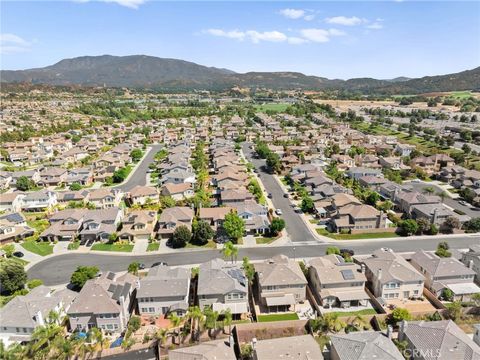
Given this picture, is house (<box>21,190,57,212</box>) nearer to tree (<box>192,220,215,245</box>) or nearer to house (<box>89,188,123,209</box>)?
house (<box>89,188,123,209</box>)

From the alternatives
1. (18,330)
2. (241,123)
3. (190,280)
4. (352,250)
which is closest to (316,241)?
(352,250)

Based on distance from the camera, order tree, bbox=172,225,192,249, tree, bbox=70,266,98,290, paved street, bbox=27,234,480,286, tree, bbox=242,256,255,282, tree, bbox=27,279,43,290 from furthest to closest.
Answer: tree, bbox=172,225,192,249, paved street, bbox=27,234,480,286, tree, bbox=27,279,43,290, tree, bbox=70,266,98,290, tree, bbox=242,256,255,282

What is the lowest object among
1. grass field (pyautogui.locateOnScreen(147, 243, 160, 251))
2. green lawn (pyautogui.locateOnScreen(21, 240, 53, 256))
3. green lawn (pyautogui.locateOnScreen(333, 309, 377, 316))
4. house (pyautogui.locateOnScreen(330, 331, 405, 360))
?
green lawn (pyautogui.locateOnScreen(21, 240, 53, 256))

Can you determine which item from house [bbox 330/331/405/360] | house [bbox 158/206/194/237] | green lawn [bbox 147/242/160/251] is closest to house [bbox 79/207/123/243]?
green lawn [bbox 147/242/160/251]

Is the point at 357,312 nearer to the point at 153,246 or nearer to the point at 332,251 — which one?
the point at 332,251

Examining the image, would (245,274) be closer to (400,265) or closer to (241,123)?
(400,265)

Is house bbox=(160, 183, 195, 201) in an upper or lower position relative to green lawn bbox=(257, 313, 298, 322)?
upper

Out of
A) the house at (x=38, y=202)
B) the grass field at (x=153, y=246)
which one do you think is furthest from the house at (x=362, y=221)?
the house at (x=38, y=202)
